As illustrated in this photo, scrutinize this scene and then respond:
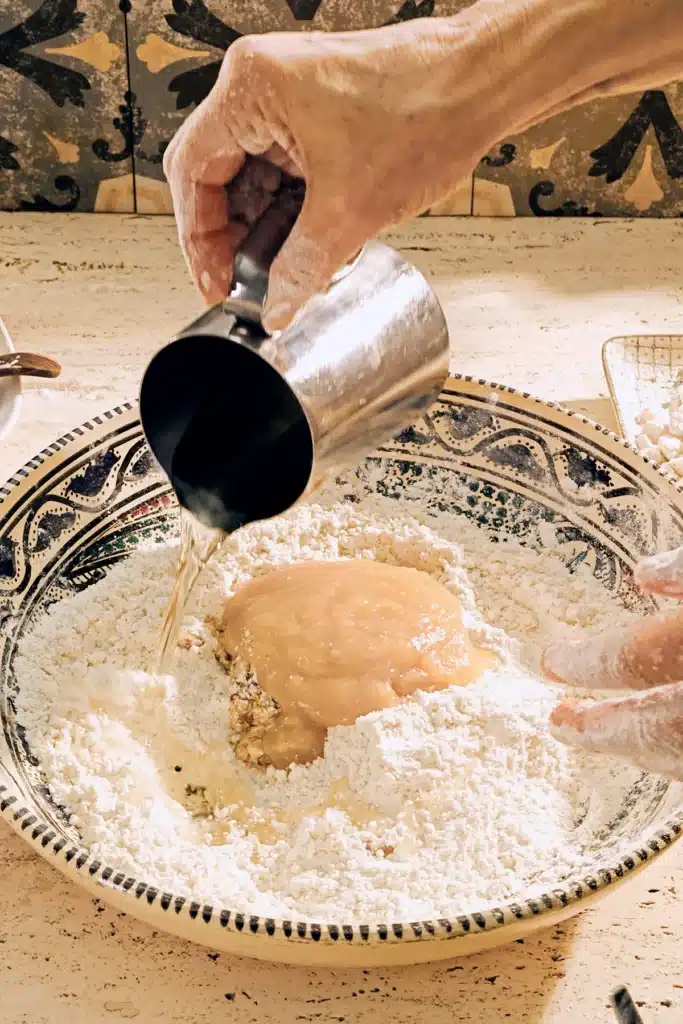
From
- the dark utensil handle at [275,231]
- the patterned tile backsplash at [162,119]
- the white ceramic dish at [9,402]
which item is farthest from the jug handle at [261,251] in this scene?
the patterned tile backsplash at [162,119]

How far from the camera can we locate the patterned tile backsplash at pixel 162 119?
1.37 metres

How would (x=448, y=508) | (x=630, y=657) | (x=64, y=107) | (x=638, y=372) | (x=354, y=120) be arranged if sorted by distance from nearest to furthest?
(x=354, y=120), (x=630, y=657), (x=448, y=508), (x=638, y=372), (x=64, y=107)

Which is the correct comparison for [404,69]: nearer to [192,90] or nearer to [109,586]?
[109,586]

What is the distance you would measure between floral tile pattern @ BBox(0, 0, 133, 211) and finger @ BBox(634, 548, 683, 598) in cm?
101

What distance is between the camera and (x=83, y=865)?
2.07ft

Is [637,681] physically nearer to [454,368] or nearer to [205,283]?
[205,283]

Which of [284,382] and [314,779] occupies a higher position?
[284,382]

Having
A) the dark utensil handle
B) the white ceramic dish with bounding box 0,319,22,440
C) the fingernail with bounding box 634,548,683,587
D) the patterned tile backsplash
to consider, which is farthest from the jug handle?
the patterned tile backsplash

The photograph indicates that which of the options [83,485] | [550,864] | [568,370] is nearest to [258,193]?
[83,485]

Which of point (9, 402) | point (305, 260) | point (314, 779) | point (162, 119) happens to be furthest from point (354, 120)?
point (162, 119)

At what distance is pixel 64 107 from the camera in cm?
142

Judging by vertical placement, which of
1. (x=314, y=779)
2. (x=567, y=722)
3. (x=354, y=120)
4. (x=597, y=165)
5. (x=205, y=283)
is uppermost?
(x=354, y=120)

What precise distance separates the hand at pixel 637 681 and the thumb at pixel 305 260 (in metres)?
0.28

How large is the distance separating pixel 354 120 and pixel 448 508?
1.60 ft
